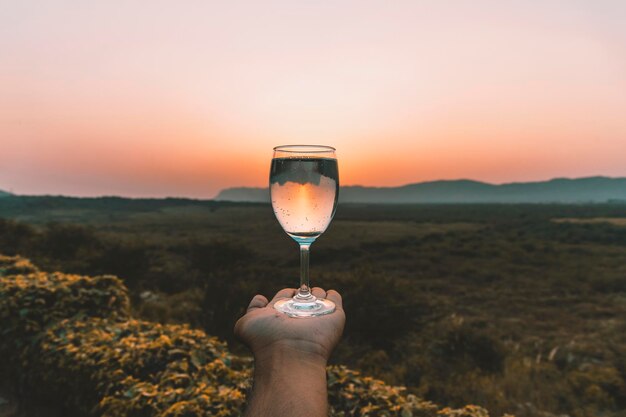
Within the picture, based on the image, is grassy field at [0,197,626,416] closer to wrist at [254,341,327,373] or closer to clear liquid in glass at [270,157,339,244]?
clear liquid in glass at [270,157,339,244]

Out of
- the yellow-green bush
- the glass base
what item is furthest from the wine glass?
the yellow-green bush

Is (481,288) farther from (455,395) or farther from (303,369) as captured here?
(303,369)

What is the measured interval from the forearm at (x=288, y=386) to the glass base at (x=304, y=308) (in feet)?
0.81

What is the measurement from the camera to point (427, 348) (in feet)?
36.5

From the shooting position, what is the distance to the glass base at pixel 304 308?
1.88 m

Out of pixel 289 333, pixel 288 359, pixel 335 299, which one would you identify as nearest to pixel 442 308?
pixel 335 299

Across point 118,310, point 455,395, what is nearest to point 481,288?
point 455,395

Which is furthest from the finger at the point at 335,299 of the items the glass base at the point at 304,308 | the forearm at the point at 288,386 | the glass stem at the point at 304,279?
the forearm at the point at 288,386

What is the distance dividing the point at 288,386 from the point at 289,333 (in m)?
0.28

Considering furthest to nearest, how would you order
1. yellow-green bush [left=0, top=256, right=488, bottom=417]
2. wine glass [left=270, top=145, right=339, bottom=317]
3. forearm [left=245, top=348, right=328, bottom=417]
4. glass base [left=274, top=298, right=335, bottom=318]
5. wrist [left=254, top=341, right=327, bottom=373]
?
yellow-green bush [left=0, top=256, right=488, bottom=417] < wine glass [left=270, top=145, right=339, bottom=317] < glass base [left=274, top=298, right=335, bottom=318] < wrist [left=254, top=341, right=327, bottom=373] < forearm [left=245, top=348, right=328, bottom=417]

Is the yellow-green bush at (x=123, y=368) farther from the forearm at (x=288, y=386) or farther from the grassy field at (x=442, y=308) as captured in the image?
the grassy field at (x=442, y=308)

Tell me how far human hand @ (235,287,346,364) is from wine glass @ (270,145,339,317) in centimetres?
9

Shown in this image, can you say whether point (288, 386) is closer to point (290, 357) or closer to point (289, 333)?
point (290, 357)

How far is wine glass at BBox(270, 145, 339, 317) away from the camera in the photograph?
1.99 meters
